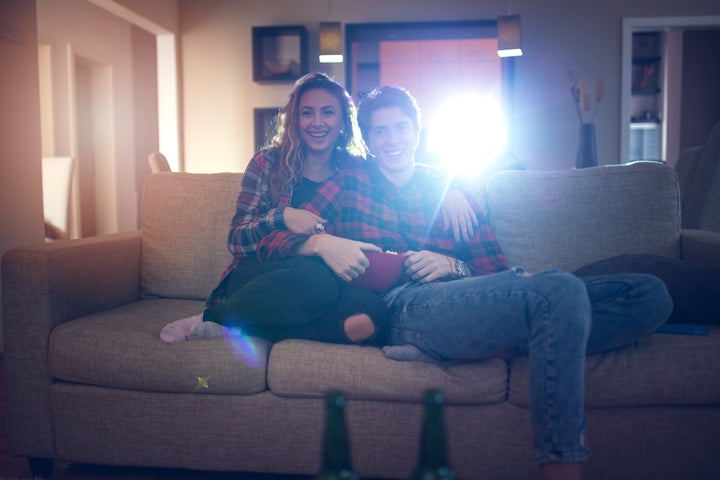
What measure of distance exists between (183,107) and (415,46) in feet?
6.95

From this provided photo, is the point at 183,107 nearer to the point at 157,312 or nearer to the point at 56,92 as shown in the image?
the point at 56,92

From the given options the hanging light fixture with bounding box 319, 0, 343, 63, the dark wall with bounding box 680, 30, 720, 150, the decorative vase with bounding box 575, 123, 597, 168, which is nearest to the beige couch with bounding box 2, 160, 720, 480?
the decorative vase with bounding box 575, 123, 597, 168

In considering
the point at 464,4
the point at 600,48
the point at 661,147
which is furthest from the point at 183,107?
the point at 661,147

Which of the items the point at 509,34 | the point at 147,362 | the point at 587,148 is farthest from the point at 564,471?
the point at 509,34

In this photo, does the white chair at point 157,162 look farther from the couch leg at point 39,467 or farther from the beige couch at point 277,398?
the couch leg at point 39,467

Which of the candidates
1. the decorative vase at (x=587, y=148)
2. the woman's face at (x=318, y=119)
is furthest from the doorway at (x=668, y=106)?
the woman's face at (x=318, y=119)

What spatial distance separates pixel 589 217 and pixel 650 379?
681 millimetres

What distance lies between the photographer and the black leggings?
63.7 inches

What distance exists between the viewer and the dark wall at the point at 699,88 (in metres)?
7.54

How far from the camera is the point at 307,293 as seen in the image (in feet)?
5.38

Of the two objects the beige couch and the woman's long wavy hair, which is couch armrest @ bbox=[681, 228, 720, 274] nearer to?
the beige couch

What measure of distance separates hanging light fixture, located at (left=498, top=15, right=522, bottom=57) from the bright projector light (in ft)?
2.59

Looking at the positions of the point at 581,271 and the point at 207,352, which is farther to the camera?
the point at 581,271

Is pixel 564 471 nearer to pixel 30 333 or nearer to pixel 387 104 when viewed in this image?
pixel 387 104
